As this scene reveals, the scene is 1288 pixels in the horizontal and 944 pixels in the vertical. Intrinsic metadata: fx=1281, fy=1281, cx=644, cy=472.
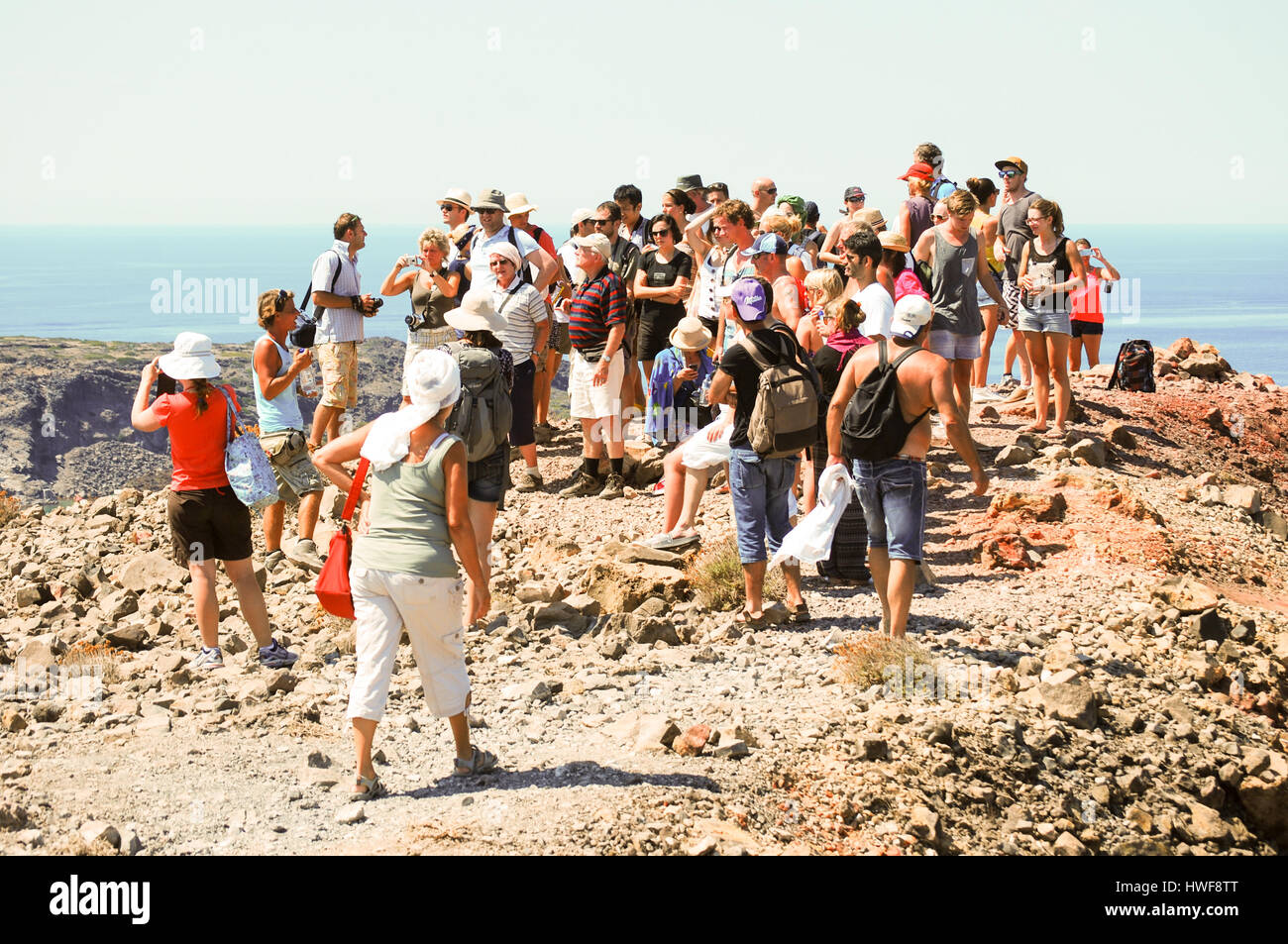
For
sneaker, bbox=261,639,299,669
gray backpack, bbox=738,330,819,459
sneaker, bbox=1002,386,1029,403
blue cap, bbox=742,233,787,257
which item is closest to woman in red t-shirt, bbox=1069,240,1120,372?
sneaker, bbox=1002,386,1029,403

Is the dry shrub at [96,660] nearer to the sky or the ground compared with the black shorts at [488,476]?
nearer to the ground

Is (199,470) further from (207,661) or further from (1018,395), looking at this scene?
(1018,395)

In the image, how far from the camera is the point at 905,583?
7.34 m

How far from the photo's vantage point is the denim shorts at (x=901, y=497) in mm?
7223

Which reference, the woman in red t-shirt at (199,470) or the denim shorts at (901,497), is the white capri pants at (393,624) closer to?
the woman in red t-shirt at (199,470)

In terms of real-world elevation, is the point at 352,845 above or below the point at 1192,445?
below

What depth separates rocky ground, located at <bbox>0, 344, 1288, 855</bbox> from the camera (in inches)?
238

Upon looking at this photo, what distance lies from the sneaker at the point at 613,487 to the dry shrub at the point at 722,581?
7.51ft

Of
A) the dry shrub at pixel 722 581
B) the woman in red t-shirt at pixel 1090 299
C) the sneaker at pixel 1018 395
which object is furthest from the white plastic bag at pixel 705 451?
the sneaker at pixel 1018 395

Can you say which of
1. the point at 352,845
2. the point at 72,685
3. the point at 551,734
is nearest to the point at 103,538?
the point at 72,685

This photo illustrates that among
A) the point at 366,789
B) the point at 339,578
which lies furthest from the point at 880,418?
the point at 366,789
